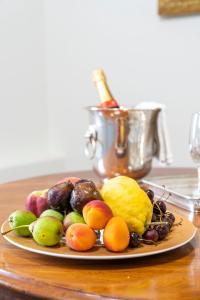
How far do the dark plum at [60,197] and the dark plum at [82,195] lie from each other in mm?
16

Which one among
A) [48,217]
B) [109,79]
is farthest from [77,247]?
[109,79]

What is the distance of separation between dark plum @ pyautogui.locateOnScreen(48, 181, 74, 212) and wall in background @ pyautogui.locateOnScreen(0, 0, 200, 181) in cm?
131

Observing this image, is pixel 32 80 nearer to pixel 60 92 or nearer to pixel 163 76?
pixel 60 92

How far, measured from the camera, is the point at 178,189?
115 centimetres

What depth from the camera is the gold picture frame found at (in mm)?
2014

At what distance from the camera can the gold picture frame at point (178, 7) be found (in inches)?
79.3

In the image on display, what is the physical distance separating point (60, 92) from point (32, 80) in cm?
15

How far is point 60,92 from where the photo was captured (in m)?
2.50

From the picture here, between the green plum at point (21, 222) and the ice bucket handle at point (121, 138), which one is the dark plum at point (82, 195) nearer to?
the green plum at point (21, 222)

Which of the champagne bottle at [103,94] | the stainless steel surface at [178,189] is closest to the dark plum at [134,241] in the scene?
the stainless steel surface at [178,189]

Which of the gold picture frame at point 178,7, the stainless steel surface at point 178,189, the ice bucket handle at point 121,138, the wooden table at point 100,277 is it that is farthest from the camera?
the gold picture frame at point 178,7

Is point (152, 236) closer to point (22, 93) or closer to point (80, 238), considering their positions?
point (80, 238)

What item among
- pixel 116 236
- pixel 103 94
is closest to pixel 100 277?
pixel 116 236

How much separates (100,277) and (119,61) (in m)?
1.74
